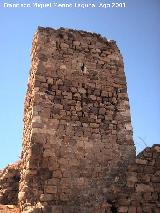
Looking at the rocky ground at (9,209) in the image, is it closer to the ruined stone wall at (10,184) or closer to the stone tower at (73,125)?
the stone tower at (73,125)

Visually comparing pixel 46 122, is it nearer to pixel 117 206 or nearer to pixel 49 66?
pixel 49 66

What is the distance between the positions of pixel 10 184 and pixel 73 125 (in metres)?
2.22

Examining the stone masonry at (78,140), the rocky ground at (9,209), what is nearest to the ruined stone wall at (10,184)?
the stone masonry at (78,140)

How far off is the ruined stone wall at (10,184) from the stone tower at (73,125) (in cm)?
76

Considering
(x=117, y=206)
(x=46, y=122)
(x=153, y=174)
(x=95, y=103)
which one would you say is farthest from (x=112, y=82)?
(x=117, y=206)

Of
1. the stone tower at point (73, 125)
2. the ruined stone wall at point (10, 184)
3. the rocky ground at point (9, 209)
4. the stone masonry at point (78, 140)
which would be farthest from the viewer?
the ruined stone wall at point (10, 184)

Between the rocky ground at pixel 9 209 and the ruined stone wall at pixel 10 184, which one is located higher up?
the ruined stone wall at pixel 10 184

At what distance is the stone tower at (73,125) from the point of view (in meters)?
6.95

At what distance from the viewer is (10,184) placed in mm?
8312

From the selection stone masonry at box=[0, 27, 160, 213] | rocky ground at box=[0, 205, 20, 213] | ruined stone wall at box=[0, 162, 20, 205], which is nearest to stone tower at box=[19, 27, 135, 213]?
stone masonry at box=[0, 27, 160, 213]

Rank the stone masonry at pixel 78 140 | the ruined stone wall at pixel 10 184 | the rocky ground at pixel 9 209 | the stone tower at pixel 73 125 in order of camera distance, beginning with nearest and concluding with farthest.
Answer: the stone masonry at pixel 78 140
the stone tower at pixel 73 125
the rocky ground at pixel 9 209
the ruined stone wall at pixel 10 184

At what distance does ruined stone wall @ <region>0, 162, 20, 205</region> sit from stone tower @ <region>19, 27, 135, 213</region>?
0.76 m

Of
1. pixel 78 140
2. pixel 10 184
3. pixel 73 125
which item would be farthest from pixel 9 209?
pixel 73 125

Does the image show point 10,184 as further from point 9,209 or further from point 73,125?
point 73,125
